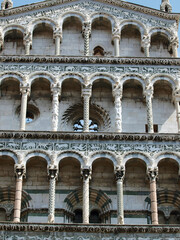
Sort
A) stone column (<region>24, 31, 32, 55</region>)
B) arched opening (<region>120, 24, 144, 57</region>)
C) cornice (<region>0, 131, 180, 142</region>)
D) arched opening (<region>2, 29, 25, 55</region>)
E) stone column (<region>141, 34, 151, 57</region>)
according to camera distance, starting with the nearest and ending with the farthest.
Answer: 1. cornice (<region>0, 131, 180, 142</region>)
2. stone column (<region>24, 31, 32, 55</region>)
3. stone column (<region>141, 34, 151, 57</region>)
4. arched opening (<region>2, 29, 25, 55</region>)
5. arched opening (<region>120, 24, 144, 57</region>)

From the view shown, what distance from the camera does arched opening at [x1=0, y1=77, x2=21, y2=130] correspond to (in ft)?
72.1

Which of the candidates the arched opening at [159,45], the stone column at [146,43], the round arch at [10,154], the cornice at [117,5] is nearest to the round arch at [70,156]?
the round arch at [10,154]

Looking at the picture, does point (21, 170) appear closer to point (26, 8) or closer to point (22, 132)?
point (22, 132)

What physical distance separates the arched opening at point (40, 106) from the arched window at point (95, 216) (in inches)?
114

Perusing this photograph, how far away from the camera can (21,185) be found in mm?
20156

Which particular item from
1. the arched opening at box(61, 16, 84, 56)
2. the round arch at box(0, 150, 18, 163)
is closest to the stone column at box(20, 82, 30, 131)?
the round arch at box(0, 150, 18, 163)

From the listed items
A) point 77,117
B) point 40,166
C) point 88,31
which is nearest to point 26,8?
point 88,31

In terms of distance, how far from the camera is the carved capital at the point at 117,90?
22.1 meters

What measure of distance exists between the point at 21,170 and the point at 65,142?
1507mm

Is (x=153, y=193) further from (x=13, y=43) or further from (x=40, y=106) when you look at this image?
(x=13, y=43)

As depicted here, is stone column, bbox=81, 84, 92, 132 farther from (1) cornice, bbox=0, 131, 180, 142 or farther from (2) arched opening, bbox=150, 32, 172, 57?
(2) arched opening, bbox=150, 32, 172, 57

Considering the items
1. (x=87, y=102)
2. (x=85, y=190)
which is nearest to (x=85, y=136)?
(x=87, y=102)

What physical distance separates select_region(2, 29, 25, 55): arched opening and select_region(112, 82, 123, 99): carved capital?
11.2 ft

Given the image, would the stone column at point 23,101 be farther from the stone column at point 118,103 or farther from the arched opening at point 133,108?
the arched opening at point 133,108
